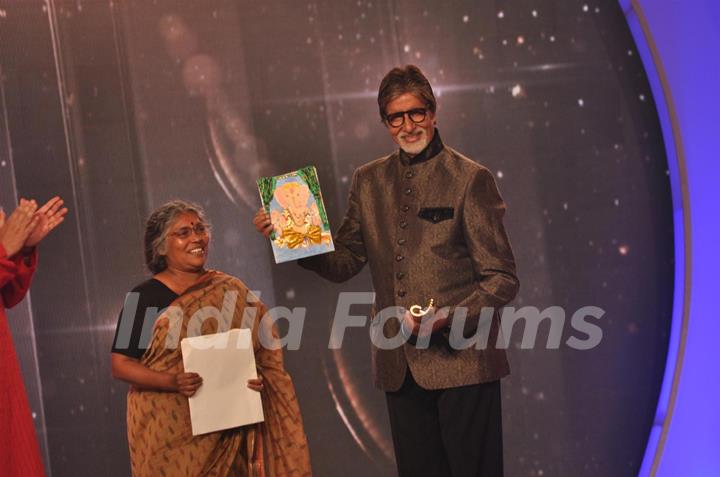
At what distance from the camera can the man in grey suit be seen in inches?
124

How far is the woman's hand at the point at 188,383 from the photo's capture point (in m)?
3.46

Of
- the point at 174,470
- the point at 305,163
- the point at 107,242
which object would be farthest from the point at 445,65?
the point at 174,470

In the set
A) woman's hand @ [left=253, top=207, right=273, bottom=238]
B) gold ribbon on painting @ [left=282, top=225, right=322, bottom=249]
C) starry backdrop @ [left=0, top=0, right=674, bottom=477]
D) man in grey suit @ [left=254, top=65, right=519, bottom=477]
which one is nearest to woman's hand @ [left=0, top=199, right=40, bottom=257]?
woman's hand @ [left=253, top=207, right=273, bottom=238]

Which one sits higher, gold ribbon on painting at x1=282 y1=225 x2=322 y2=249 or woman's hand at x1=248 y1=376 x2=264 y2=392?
gold ribbon on painting at x1=282 y1=225 x2=322 y2=249

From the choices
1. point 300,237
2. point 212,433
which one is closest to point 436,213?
point 300,237

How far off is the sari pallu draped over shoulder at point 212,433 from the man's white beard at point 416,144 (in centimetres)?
95

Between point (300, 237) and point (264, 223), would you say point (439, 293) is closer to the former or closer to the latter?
point (300, 237)

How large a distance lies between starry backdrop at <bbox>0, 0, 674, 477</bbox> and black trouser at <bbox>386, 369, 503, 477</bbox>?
1.34 metres

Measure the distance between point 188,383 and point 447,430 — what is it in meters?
1.00

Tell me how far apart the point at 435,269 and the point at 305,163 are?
1505mm

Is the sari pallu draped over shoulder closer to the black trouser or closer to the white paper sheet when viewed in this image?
the white paper sheet

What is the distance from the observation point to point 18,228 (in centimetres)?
336

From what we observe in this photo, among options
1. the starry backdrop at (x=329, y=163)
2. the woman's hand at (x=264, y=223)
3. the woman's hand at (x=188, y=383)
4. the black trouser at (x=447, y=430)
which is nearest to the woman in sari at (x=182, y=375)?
the woman's hand at (x=188, y=383)

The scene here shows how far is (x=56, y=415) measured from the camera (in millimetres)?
4461
